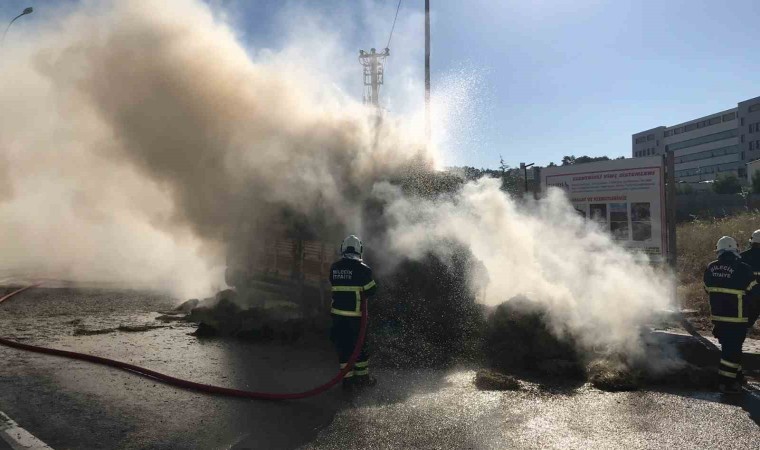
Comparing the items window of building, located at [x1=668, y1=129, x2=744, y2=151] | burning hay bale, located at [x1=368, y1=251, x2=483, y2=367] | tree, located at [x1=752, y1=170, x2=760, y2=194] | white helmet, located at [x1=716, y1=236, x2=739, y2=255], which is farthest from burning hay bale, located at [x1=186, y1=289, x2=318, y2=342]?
window of building, located at [x1=668, y1=129, x2=744, y2=151]

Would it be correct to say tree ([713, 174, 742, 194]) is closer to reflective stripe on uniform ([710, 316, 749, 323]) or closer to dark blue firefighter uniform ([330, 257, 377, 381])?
reflective stripe on uniform ([710, 316, 749, 323])

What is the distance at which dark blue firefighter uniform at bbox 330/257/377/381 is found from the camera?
607 centimetres

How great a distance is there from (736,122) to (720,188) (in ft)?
125

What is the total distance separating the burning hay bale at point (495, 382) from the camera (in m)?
5.66

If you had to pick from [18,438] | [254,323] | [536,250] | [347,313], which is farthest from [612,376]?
[18,438]

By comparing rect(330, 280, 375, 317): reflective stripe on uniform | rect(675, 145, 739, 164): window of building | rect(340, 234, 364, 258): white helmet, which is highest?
rect(675, 145, 739, 164): window of building

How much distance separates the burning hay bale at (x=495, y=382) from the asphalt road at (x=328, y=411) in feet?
→ 0.43

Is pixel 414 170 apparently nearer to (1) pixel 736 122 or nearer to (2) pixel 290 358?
(2) pixel 290 358

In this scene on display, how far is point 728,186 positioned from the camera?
41906mm

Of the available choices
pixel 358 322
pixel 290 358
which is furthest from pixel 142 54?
pixel 358 322

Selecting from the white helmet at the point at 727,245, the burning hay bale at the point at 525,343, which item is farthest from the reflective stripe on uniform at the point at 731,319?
the burning hay bale at the point at 525,343

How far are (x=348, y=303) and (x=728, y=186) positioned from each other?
4570 cm

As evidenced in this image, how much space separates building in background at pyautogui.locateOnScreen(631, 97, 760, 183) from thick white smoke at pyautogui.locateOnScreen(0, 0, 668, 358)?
6484cm

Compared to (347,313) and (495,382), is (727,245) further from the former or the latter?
(347,313)
